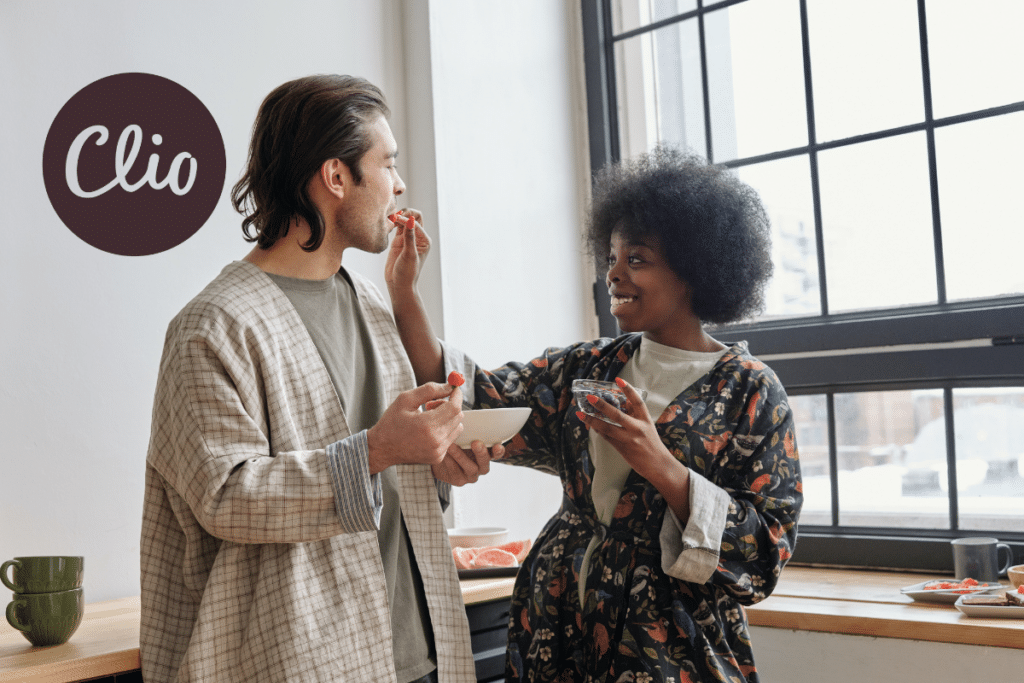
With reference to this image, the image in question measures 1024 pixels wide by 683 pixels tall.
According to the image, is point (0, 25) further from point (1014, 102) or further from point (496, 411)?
point (1014, 102)

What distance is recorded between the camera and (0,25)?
1765mm

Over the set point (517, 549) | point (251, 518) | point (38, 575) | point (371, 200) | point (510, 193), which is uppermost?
point (510, 193)

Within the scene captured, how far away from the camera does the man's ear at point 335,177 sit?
1.26m

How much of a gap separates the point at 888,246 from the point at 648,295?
3.89 ft

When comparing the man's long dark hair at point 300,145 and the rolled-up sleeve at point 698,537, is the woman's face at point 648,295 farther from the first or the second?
the man's long dark hair at point 300,145

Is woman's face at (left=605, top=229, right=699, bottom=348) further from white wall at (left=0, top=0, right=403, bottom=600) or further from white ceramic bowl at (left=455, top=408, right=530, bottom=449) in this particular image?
white wall at (left=0, top=0, right=403, bottom=600)

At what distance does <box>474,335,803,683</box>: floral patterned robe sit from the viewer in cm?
133

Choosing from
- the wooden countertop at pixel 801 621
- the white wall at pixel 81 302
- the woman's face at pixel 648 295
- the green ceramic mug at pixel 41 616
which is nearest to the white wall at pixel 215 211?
the white wall at pixel 81 302

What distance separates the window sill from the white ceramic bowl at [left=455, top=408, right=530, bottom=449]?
37.4 inches

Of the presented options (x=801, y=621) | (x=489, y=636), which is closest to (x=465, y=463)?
(x=489, y=636)

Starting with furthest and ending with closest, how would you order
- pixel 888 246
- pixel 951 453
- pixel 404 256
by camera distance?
pixel 888 246
pixel 951 453
pixel 404 256

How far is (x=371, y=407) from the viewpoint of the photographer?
1.32 meters

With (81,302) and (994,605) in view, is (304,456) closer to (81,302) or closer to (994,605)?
(81,302)

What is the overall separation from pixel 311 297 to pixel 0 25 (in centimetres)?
101
